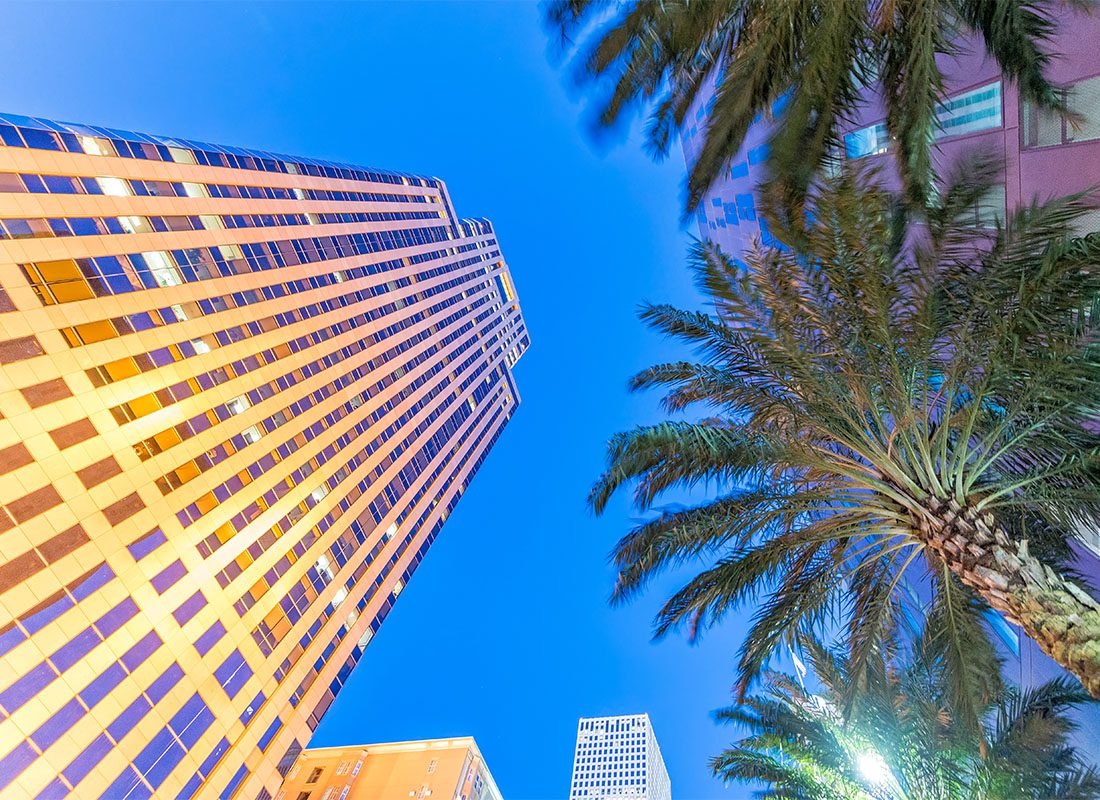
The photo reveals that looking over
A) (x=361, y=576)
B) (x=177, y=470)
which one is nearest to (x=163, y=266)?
(x=177, y=470)

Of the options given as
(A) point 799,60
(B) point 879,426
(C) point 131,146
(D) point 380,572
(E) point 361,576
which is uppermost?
(C) point 131,146

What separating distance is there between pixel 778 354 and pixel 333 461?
1330 inches

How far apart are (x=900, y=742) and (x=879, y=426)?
22.4 feet

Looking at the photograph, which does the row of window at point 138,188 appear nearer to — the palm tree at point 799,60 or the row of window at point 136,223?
the row of window at point 136,223

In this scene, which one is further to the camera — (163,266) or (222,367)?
(222,367)

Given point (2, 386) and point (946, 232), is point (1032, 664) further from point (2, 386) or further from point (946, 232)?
point (2, 386)

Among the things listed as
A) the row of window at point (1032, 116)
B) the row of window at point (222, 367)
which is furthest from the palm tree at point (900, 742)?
the row of window at point (222, 367)

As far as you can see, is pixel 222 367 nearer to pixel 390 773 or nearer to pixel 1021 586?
pixel 1021 586

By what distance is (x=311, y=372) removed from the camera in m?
34.9

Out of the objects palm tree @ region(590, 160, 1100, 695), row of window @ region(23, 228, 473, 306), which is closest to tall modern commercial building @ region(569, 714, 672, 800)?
row of window @ region(23, 228, 473, 306)

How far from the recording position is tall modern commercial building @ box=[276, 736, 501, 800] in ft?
135

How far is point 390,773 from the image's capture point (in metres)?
42.8

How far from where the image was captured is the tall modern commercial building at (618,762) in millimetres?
94375

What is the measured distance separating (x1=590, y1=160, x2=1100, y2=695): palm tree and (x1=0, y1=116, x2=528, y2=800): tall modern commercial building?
22656 mm
